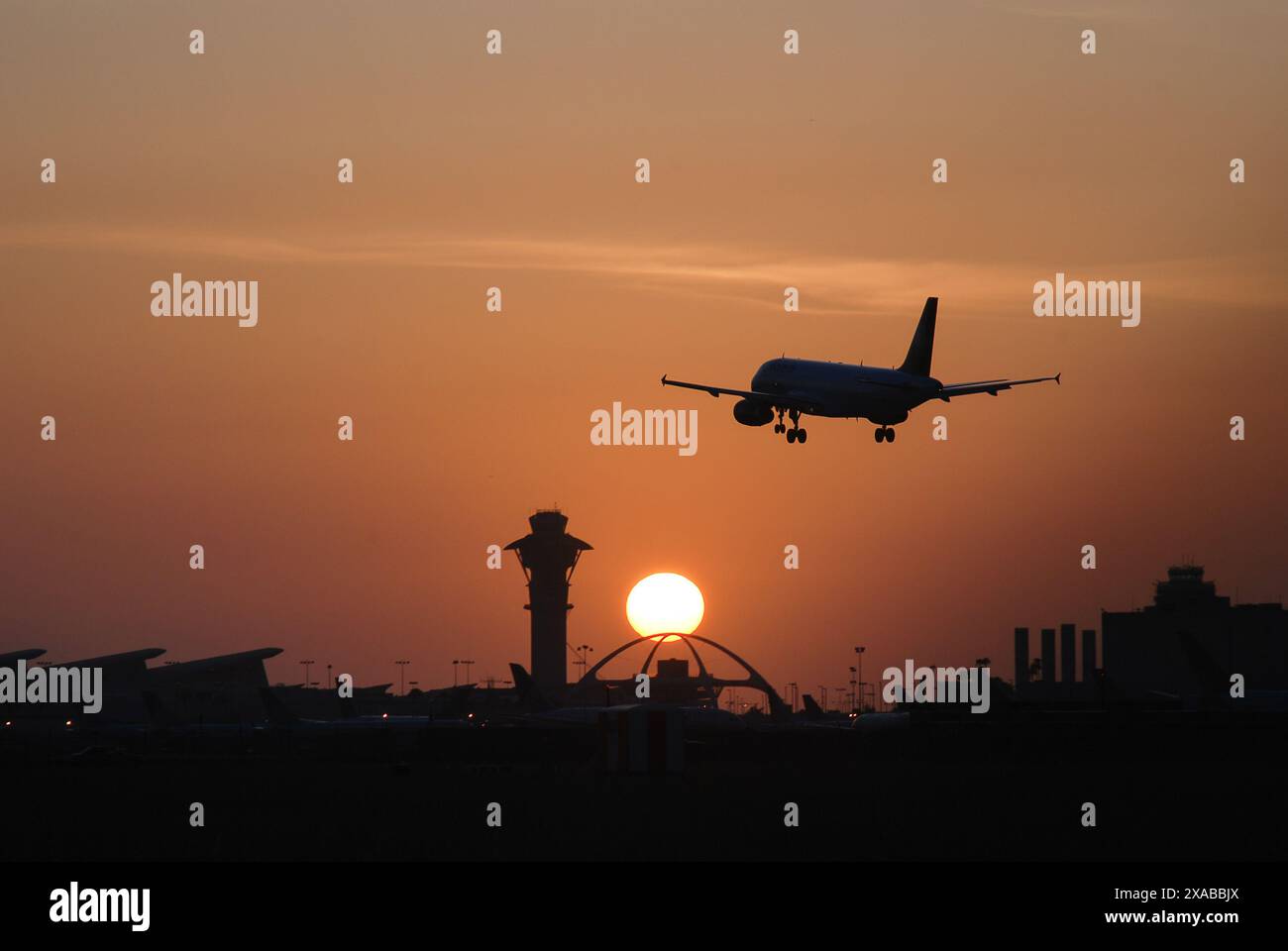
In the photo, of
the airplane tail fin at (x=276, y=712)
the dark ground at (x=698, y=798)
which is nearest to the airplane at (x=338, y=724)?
the airplane tail fin at (x=276, y=712)

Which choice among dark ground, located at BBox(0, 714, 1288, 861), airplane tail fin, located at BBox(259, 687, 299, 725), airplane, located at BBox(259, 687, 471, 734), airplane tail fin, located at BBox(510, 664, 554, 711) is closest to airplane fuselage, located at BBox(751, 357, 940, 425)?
dark ground, located at BBox(0, 714, 1288, 861)

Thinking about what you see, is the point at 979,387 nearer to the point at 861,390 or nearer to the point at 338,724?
the point at 861,390

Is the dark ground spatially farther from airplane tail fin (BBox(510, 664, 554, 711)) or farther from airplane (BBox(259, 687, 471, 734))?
airplane tail fin (BBox(510, 664, 554, 711))

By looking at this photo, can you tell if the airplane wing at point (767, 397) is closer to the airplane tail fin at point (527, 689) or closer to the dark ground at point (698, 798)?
the dark ground at point (698, 798)

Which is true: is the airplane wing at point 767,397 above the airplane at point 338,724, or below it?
above

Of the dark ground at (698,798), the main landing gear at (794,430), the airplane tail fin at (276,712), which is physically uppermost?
the main landing gear at (794,430)
